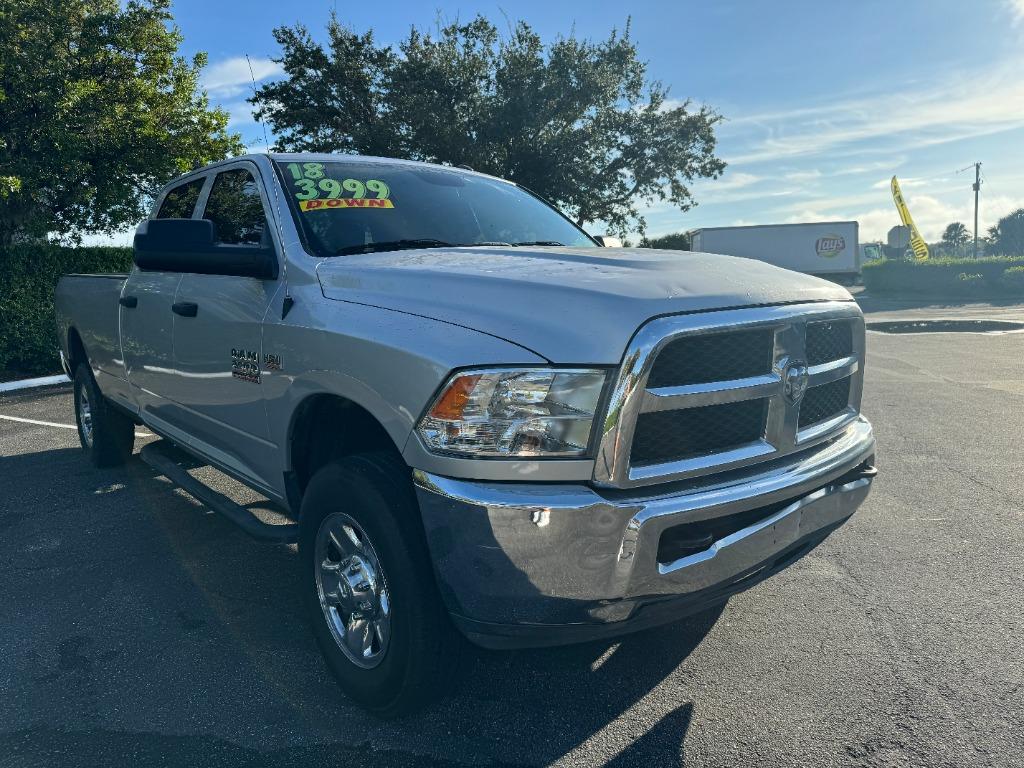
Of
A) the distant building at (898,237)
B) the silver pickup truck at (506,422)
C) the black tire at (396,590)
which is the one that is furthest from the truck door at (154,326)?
the distant building at (898,237)

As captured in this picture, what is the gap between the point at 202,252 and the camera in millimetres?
2977

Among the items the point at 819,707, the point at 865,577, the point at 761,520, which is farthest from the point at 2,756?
the point at 865,577

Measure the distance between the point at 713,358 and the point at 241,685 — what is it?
2.04m

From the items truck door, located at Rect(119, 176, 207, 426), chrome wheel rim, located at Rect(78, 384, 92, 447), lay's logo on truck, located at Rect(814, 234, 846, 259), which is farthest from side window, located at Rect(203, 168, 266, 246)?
lay's logo on truck, located at Rect(814, 234, 846, 259)

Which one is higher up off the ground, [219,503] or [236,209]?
[236,209]

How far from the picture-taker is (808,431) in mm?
2623

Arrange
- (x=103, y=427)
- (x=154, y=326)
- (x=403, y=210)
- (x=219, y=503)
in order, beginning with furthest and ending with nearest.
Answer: (x=103, y=427) < (x=154, y=326) < (x=219, y=503) < (x=403, y=210)

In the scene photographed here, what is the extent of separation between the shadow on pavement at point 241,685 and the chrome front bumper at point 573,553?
0.44 m

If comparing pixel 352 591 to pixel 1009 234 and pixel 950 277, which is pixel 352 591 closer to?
pixel 950 277

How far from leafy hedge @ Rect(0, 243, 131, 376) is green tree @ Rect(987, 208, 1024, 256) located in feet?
344

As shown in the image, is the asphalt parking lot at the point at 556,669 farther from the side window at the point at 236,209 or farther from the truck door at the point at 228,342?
the side window at the point at 236,209

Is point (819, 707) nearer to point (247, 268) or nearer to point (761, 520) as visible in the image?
point (761, 520)

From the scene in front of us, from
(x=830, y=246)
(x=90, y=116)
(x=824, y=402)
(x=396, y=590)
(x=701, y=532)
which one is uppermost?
(x=90, y=116)

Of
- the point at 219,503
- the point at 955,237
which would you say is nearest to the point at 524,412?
the point at 219,503
